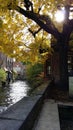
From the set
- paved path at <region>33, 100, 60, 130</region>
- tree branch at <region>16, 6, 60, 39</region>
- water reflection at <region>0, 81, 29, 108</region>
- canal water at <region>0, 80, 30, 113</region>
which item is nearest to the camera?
paved path at <region>33, 100, 60, 130</region>

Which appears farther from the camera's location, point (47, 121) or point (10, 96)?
point (10, 96)

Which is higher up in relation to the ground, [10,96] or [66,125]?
[66,125]

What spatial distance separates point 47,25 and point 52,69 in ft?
32.5

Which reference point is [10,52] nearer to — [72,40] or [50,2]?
[72,40]

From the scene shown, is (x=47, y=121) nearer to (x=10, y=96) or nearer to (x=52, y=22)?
(x=52, y=22)

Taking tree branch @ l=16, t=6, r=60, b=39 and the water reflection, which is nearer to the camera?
tree branch @ l=16, t=6, r=60, b=39

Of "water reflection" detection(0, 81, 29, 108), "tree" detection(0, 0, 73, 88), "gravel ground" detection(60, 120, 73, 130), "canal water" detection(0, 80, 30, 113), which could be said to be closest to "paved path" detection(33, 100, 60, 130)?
"gravel ground" detection(60, 120, 73, 130)

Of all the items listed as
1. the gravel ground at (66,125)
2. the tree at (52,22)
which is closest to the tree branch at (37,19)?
the tree at (52,22)

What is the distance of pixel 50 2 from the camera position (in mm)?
13156

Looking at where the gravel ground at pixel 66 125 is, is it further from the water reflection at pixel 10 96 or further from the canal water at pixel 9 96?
the water reflection at pixel 10 96

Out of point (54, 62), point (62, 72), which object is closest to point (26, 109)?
point (62, 72)

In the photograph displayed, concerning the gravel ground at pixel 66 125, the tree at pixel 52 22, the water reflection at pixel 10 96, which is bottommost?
the water reflection at pixel 10 96

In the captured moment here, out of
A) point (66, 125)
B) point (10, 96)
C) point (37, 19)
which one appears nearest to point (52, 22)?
point (37, 19)

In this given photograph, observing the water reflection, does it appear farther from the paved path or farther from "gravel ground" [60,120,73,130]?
the paved path
